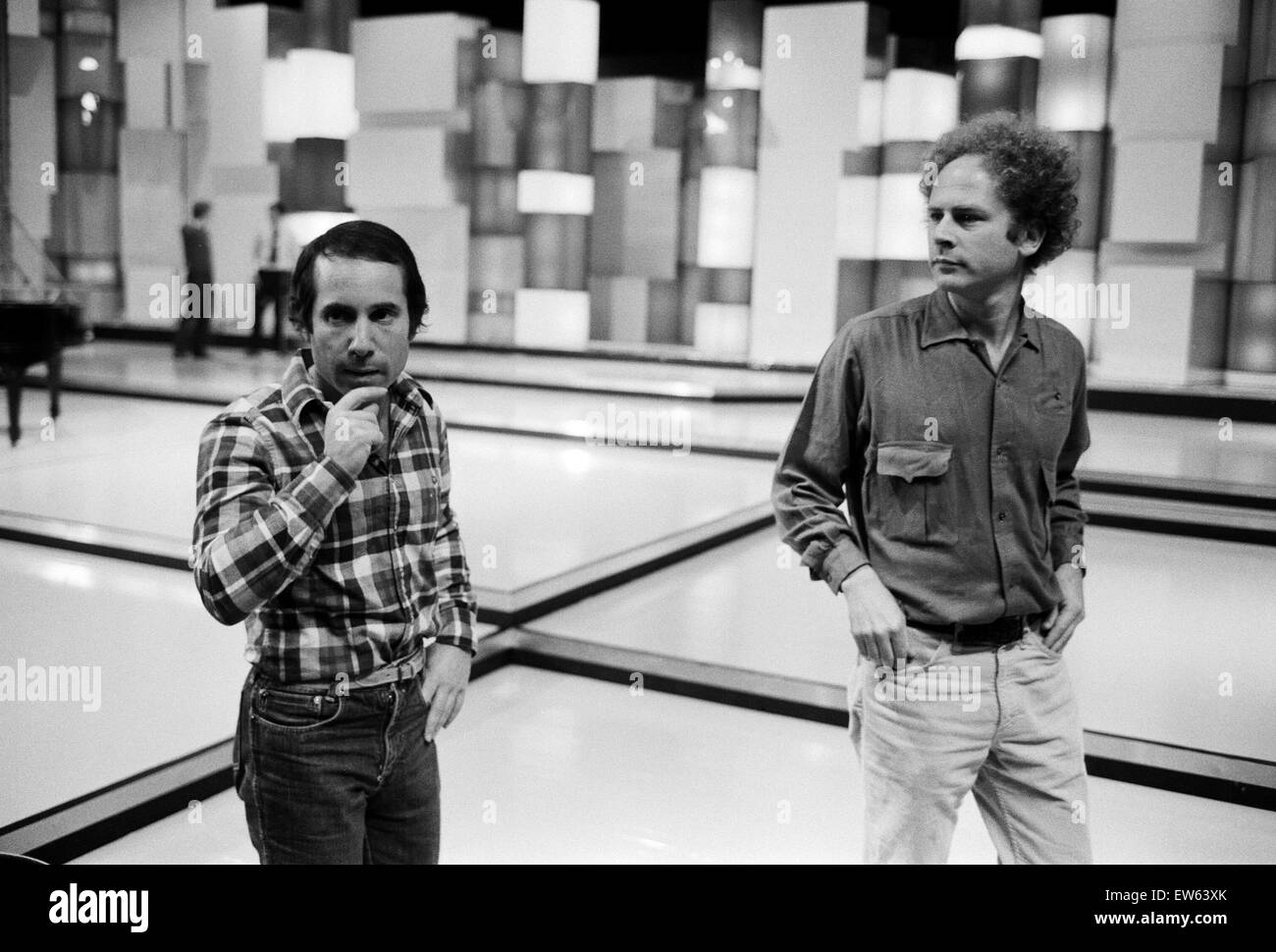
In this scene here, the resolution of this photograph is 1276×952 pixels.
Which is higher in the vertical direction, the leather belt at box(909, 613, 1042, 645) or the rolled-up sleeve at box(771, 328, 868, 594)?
the rolled-up sleeve at box(771, 328, 868, 594)

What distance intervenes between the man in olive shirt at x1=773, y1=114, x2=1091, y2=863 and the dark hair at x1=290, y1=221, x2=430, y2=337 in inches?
21.5

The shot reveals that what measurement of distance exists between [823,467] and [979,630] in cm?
27

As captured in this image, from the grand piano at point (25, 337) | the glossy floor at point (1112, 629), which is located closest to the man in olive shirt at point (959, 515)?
the glossy floor at point (1112, 629)

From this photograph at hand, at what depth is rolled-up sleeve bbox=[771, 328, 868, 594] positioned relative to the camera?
1.54 metres

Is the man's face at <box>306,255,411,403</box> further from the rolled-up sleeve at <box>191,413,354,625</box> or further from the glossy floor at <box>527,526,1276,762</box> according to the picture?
the glossy floor at <box>527,526,1276,762</box>

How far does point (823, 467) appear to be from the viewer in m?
1.57

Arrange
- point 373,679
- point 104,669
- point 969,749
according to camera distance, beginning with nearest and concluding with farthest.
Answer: point 373,679 < point 969,749 < point 104,669

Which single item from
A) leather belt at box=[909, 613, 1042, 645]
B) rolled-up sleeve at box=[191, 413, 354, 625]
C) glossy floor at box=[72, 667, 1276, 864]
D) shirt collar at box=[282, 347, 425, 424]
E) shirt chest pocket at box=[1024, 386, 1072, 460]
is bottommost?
glossy floor at box=[72, 667, 1276, 864]

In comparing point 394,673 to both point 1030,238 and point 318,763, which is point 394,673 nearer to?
point 318,763

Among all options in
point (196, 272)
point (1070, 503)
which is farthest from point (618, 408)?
point (1070, 503)

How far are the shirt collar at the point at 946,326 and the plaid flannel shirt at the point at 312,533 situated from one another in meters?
0.61

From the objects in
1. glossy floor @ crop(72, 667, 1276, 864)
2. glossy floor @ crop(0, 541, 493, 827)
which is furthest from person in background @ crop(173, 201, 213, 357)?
glossy floor @ crop(72, 667, 1276, 864)
